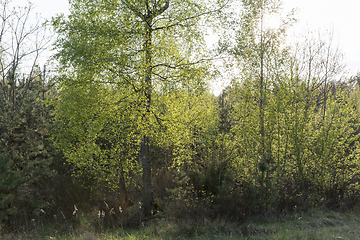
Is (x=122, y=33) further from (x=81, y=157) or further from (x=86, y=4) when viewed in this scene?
(x=81, y=157)

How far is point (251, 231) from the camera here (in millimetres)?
6285

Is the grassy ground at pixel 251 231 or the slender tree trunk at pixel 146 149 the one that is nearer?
the grassy ground at pixel 251 231

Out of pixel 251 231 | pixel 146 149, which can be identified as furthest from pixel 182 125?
pixel 251 231

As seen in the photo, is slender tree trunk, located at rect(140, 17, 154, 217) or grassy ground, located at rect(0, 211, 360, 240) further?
slender tree trunk, located at rect(140, 17, 154, 217)

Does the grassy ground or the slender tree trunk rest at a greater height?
the slender tree trunk

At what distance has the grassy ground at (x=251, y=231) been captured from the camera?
5844mm

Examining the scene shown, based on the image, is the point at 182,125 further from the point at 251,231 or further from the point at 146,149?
the point at 251,231

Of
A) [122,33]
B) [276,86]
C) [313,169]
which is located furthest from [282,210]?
[122,33]

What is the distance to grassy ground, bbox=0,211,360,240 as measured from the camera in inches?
230

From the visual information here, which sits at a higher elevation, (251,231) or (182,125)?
(182,125)

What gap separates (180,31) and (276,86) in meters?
3.64

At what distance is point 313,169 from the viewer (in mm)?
8602

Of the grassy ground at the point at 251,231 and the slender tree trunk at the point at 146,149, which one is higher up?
the slender tree trunk at the point at 146,149

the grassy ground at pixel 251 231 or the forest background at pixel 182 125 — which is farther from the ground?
the forest background at pixel 182 125
